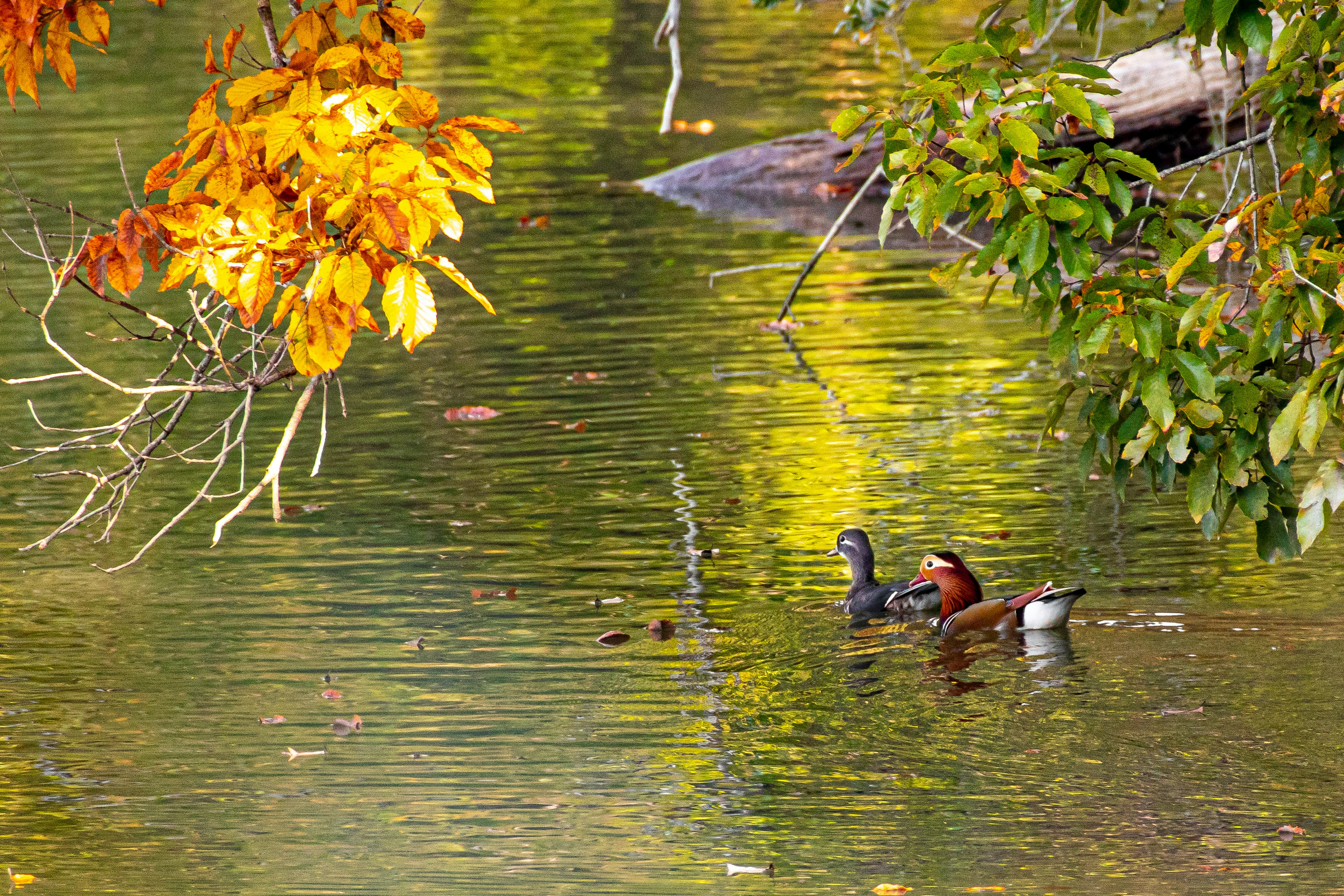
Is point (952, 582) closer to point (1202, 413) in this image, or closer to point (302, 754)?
point (1202, 413)

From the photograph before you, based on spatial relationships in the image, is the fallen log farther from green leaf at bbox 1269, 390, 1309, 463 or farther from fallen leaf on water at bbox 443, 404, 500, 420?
green leaf at bbox 1269, 390, 1309, 463

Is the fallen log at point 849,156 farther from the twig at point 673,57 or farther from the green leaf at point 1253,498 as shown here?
the green leaf at point 1253,498

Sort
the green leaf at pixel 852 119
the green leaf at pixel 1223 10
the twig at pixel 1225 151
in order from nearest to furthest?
1. the green leaf at pixel 1223 10
2. the green leaf at pixel 852 119
3. the twig at pixel 1225 151

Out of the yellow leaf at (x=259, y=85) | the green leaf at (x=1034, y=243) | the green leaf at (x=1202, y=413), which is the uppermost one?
the yellow leaf at (x=259, y=85)

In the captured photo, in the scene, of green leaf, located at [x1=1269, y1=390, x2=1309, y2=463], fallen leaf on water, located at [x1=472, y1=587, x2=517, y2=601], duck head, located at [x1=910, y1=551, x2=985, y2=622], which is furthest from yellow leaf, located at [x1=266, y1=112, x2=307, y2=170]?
fallen leaf on water, located at [x1=472, y1=587, x2=517, y2=601]

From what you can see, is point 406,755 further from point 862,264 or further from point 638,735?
point 862,264

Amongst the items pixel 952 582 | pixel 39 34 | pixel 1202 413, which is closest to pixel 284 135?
pixel 39 34

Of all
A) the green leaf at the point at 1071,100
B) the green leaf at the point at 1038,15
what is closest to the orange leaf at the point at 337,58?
the green leaf at the point at 1071,100

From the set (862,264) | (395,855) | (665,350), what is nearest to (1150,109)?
(862,264)

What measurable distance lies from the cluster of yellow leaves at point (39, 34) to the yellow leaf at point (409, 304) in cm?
120

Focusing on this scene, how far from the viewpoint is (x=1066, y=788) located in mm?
5836

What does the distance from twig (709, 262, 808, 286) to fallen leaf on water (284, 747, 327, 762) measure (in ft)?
19.4

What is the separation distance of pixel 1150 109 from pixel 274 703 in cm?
1386

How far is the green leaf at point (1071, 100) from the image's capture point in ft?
16.7
